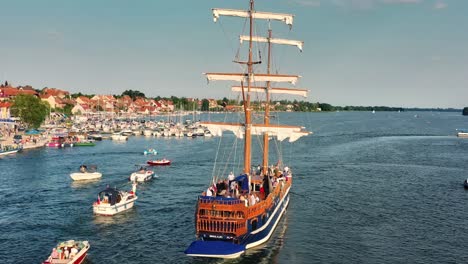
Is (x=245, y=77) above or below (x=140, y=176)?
above

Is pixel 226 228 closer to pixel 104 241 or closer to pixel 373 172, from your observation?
pixel 104 241

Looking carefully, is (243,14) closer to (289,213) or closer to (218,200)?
(218,200)

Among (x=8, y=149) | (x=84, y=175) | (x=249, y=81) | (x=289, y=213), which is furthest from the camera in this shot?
(x=8, y=149)

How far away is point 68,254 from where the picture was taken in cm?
3494

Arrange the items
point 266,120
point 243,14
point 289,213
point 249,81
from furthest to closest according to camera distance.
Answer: point 266,120 → point 289,213 → point 243,14 → point 249,81

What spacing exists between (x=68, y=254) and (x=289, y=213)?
27659 mm

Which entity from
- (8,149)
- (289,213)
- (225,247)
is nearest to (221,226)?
(225,247)

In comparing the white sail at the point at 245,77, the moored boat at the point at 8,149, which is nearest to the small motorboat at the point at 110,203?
the white sail at the point at 245,77

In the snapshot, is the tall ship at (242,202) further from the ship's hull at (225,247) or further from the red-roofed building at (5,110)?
the red-roofed building at (5,110)

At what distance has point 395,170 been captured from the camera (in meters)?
86.3

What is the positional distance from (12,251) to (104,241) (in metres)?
7.94

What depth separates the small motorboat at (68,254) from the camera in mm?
34344

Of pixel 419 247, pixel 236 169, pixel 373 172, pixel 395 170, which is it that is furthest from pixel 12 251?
pixel 395 170

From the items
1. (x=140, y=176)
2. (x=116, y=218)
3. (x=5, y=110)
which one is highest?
(x=5, y=110)
